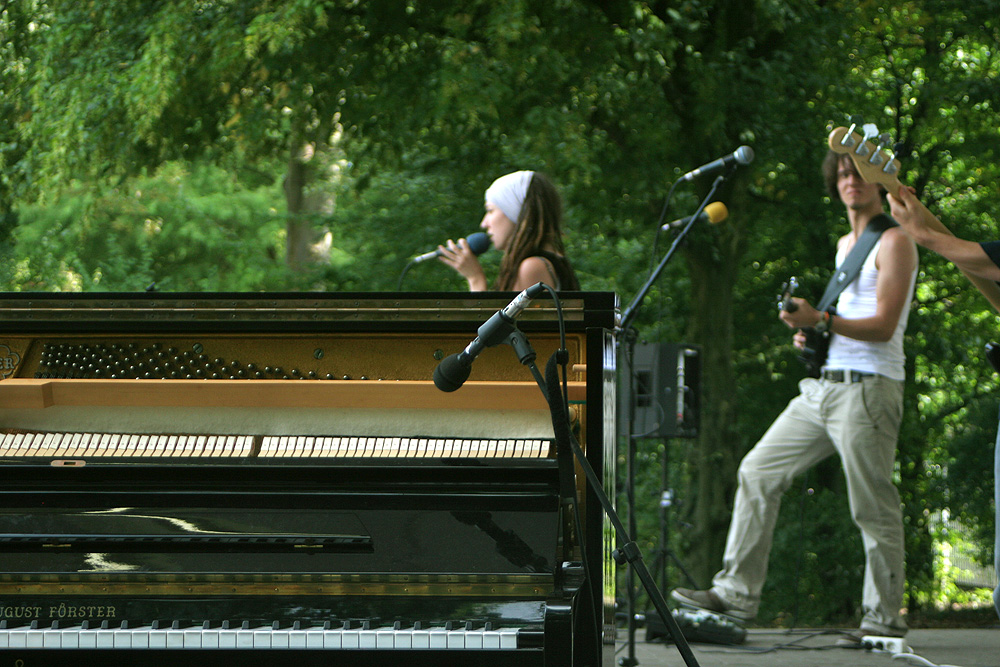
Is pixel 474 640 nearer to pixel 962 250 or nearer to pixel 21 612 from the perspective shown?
pixel 21 612

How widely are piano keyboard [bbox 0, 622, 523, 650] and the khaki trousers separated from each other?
2579 mm

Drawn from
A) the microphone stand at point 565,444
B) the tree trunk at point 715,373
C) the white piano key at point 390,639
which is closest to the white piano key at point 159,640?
the white piano key at point 390,639

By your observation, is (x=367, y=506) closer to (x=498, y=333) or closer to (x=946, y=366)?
(x=498, y=333)

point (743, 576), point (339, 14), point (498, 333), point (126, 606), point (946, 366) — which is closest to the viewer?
point (498, 333)

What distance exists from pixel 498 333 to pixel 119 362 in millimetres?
1336

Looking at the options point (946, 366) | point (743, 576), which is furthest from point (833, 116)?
point (743, 576)

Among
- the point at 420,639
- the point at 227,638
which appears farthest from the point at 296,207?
the point at 420,639

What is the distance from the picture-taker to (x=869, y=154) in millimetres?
3600

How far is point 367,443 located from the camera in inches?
106

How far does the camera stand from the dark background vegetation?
677cm

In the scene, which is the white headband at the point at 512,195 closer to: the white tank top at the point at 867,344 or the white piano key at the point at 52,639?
the white tank top at the point at 867,344

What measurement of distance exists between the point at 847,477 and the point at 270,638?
9.52 feet

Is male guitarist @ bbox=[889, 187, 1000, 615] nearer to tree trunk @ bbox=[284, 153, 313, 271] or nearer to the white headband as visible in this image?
the white headband

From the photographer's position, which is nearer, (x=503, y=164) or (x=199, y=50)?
(x=199, y=50)
